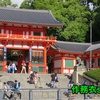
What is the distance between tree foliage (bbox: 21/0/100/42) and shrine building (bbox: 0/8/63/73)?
11.3m

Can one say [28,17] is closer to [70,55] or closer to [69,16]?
[70,55]

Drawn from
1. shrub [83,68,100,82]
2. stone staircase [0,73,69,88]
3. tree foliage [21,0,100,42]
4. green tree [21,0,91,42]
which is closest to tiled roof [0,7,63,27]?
green tree [21,0,91,42]

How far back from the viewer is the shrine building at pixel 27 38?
162ft

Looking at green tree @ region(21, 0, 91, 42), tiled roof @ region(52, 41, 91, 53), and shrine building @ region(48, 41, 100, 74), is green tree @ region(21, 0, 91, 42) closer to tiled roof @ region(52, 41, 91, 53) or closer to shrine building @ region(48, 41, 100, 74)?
tiled roof @ region(52, 41, 91, 53)

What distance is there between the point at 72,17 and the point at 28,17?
15765 mm

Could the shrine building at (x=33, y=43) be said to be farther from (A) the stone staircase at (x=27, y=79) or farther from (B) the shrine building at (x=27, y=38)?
(A) the stone staircase at (x=27, y=79)

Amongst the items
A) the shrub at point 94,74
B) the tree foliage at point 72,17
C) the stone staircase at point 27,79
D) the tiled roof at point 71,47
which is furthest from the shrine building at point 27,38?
the tree foliage at point 72,17

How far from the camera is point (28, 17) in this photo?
52.8m

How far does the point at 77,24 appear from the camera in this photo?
63.6 metres

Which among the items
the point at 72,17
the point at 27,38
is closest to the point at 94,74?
the point at 27,38

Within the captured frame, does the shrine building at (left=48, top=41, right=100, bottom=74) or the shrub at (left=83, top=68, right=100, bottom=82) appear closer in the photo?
the shrub at (left=83, top=68, right=100, bottom=82)

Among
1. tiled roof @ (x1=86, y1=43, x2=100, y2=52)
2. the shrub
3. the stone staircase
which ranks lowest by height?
the stone staircase

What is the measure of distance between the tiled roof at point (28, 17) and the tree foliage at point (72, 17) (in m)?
8.71

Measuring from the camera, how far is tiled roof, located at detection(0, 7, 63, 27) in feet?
166
